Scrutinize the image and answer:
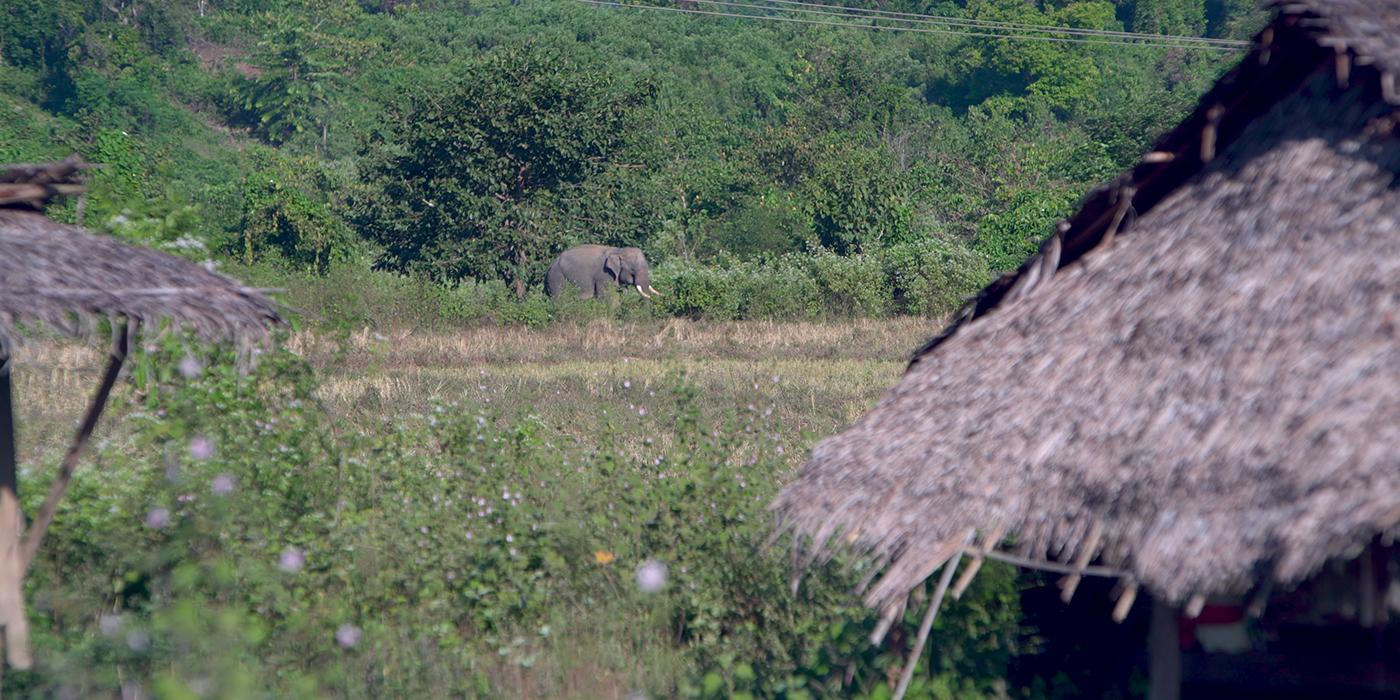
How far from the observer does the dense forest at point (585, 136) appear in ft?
84.4

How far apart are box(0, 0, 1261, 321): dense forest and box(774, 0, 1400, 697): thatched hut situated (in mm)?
3126

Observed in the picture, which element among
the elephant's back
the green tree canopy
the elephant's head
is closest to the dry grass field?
the elephant's head

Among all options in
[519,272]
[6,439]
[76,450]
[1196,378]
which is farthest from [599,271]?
[1196,378]

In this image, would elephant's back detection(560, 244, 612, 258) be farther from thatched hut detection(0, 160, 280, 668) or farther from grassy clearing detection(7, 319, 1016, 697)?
thatched hut detection(0, 160, 280, 668)

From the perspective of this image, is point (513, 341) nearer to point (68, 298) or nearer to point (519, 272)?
point (519, 272)

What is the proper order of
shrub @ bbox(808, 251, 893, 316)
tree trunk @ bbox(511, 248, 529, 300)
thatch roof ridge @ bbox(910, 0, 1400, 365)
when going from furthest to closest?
tree trunk @ bbox(511, 248, 529, 300)
shrub @ bbox(808, 251, 893, 316)
thatch roof ridge @ bbox(910, 0, 1400, 365)

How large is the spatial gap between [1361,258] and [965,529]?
1.66m

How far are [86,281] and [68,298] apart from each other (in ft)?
0.64

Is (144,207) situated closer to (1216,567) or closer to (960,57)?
(1216,567)

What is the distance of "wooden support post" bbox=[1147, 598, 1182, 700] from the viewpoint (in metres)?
5.30

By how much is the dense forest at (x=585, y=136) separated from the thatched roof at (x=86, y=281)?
0.98 metres

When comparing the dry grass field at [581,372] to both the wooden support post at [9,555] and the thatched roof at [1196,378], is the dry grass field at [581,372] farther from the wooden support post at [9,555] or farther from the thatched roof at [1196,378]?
the thatched roof at [1196,378]

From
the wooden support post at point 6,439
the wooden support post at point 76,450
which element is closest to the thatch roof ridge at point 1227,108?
the wooden support post at point 76,450

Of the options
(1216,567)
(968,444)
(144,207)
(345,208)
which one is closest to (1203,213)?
(968,444)
